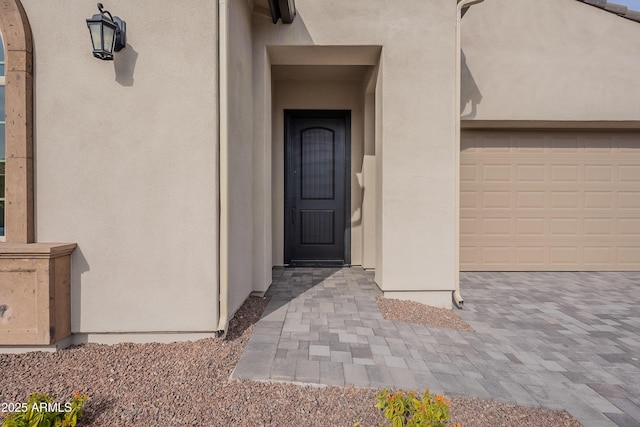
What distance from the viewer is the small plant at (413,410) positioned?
5.59 feet

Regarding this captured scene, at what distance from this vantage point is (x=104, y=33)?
2580 millimetres

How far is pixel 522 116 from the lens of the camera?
5.17 metres

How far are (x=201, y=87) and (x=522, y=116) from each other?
15.8 feet

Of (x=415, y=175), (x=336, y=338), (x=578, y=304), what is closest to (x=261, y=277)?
(x=336, y=338)

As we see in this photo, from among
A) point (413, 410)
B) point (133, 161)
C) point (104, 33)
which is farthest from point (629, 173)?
point (104, 33)

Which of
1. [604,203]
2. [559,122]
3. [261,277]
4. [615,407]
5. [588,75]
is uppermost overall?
[588,75]

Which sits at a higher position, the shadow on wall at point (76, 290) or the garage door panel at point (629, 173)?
the garage door panel at point (629, 173)

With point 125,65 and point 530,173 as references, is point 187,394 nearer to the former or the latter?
point 125,65

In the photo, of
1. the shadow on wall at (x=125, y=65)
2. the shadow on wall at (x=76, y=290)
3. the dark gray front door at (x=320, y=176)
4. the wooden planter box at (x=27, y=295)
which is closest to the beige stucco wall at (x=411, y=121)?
the dark gray front door at (x=320, y=176)

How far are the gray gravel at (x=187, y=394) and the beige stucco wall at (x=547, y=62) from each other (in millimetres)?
4588

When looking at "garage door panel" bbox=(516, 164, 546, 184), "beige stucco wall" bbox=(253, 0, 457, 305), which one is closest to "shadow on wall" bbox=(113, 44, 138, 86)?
"beige stucco wall" bbox=(253, 0, 457, 305)

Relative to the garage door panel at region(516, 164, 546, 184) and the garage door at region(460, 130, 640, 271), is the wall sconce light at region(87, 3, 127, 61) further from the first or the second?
the garage door panel at region(516, 164, 546, 184)

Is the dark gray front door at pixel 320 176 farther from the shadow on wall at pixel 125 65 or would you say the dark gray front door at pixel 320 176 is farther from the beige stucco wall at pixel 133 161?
the shadow on wall at pixel 125 65

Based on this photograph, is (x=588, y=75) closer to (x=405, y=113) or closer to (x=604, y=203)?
(x=604, y=203)
